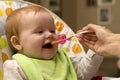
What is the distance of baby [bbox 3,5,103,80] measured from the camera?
103 centimetres

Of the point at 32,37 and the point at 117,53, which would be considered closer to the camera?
the point at 117,53

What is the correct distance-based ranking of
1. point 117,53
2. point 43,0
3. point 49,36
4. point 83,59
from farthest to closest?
point 43,0, point 83,59, point 49,36, point 117,53

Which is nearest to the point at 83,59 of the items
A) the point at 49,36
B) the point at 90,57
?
the point at 90,57

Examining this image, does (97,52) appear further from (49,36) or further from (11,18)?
(11,18)

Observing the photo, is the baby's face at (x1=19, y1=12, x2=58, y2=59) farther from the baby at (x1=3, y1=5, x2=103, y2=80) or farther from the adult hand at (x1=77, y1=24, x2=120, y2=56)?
the adult hand at (x1=77, y1=24, x2=120, y2=56)

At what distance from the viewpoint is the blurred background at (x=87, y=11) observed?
311 cm

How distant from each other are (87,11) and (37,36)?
2.25 metres

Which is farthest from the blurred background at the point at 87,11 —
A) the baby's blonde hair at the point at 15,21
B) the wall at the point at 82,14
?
the baby's blonde hair at the point at 15,21

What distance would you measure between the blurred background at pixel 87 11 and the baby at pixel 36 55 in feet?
6.30

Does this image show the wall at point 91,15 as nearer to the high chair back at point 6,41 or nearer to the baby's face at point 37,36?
the high chair back at point 6,41

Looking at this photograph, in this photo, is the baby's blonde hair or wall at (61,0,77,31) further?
wall at (61,0,77,31)

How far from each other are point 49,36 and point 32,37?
66 millimetres

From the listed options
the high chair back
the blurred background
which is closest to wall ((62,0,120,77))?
the blurred background

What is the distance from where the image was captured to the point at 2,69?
3.71ft
